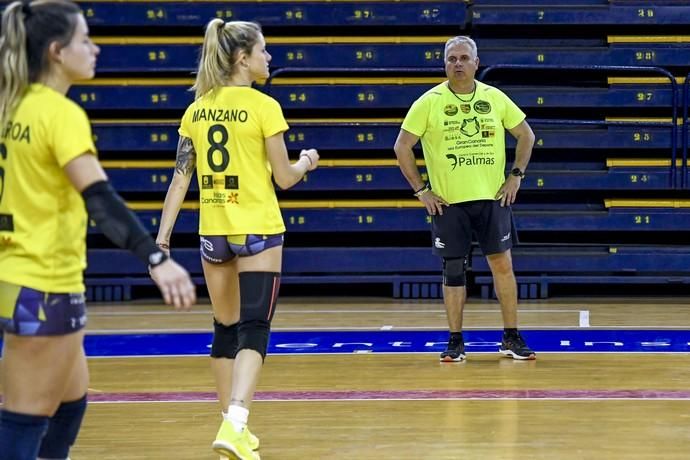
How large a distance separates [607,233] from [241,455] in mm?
7035

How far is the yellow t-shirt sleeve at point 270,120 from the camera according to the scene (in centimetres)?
449

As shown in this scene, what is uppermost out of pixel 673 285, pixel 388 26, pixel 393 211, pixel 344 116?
pixel 388 26

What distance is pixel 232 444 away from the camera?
4.32 metres

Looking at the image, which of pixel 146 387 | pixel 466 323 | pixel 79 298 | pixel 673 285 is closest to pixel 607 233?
pixel 673 285

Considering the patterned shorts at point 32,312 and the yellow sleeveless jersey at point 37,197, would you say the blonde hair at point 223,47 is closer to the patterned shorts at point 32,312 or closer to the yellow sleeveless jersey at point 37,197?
the yellow sleeveless jersey at point 37,197

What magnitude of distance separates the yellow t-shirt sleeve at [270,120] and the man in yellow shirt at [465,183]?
260 cm

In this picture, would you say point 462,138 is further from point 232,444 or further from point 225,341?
point 232,444

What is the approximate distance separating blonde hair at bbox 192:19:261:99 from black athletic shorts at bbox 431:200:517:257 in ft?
8.93

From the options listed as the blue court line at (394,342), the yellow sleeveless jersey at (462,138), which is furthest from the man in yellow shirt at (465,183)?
the blue court line at (394,342)

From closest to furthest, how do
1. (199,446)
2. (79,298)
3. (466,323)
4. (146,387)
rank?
(79,298)
(199,446)
(146,387)
(466,323)

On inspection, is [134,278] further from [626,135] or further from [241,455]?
[241,455]

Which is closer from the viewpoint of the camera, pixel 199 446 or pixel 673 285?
pixel 199 446

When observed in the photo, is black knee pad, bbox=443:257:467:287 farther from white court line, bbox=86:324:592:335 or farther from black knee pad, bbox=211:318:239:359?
black knee pad, bbox=211:318:239:359

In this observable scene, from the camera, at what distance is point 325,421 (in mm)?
5375
